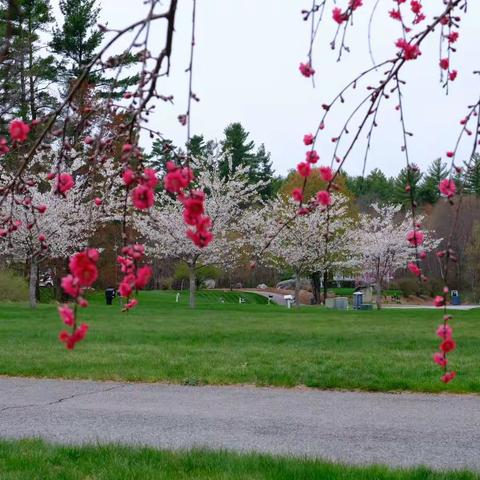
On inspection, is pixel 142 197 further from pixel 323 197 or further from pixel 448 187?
pixel 448 187

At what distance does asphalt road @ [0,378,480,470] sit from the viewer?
472 cm

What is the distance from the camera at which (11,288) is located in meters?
24.5

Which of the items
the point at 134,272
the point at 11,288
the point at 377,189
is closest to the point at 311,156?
the point at 134,272

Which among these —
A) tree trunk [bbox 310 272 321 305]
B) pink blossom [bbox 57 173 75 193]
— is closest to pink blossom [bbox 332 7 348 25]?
pink blossom [bbox 57 173 75 193]

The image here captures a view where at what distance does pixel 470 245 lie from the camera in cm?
3319

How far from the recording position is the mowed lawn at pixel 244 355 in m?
7.37

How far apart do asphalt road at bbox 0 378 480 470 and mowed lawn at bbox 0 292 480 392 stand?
1.29 feet

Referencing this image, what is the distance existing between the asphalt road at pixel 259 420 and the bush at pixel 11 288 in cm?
1808

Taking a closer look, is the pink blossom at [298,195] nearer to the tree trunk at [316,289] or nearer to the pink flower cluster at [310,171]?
the pink flower cluster at [310,171]

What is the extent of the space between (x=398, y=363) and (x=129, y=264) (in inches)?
278

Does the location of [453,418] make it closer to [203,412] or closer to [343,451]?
[343,451]

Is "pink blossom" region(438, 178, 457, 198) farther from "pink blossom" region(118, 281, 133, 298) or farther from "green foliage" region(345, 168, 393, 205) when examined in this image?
"green foliage" region(345, 168, 393, 205)

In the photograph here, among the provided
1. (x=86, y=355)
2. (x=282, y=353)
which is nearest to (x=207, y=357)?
(x=282, y=353)

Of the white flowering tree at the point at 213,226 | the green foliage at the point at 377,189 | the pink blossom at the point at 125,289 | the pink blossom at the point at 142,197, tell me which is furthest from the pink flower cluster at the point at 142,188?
the green foliage at the point at 377,189
